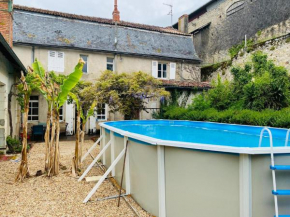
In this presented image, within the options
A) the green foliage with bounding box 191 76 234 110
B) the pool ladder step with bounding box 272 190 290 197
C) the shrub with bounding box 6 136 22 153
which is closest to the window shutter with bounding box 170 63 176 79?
the green foliage with bounding box 191 76 234 110

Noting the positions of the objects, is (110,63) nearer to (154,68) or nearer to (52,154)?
(154,68)

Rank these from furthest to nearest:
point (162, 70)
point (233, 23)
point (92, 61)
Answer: point (233, 23)
point (162, 70)
point (92, 61)

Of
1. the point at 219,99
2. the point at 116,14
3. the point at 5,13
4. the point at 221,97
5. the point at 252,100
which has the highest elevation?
the point at 116,14

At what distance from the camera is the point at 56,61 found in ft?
53.3

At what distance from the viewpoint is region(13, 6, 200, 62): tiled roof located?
16.2m

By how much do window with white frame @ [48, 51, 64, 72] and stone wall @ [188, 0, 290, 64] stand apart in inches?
594

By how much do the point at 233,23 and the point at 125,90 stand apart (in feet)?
48.5

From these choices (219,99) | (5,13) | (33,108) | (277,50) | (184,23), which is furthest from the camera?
(184,23)

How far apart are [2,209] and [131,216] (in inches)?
101

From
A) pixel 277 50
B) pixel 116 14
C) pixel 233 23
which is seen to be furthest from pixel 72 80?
pixel 233 23

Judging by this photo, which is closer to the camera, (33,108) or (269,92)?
(269,92)

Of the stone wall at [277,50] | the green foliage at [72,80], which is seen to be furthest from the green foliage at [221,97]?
the green foliage at [72,80]

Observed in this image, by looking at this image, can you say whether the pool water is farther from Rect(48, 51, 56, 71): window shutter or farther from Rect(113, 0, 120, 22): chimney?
Rect(113, 0, 120, 22): chimney

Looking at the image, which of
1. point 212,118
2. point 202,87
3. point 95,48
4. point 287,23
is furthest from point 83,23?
point 287,23
